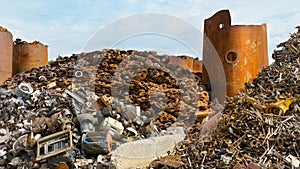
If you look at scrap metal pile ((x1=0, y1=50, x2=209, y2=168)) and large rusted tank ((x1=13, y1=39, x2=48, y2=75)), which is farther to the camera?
large rusted tank ((x1=13, y1=39, x2=48, y2=75))

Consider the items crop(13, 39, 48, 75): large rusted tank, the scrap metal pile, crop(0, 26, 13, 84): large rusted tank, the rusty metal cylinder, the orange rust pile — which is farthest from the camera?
crop(13, 39, 48, 75): large rusted tank

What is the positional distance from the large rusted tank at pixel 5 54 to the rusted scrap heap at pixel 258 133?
19.4 feet

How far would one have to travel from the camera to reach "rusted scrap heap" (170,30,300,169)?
4.40 metres

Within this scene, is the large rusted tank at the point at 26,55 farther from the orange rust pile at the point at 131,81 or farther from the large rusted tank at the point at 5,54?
the large rusted tank at the point at 5,54

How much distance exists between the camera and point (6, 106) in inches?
294

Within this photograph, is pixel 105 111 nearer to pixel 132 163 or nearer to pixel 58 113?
pixel 58 113

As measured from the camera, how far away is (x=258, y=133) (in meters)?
4.69

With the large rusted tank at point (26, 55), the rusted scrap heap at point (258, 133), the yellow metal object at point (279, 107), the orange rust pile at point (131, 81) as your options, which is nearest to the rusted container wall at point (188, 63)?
the orange rust pile at point (131, 81)

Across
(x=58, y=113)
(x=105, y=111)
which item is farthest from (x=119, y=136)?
(x=58, y=113)

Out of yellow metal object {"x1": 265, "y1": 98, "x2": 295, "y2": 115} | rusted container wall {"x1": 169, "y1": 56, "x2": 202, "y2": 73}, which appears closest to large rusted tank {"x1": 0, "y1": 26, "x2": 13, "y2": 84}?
rusted container wall {"x1": 169, "y1": 56, "x2": 202, "y2": 73}

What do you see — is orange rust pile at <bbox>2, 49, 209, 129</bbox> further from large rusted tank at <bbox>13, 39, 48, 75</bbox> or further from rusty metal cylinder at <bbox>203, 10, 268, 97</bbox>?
large rusted tank at <bbox>13, 39, 48, 75</bbox>

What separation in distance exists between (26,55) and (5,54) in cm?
150

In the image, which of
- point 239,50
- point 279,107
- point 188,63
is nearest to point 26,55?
point 188,63

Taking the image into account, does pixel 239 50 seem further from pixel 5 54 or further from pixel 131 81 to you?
pixel 5 54
